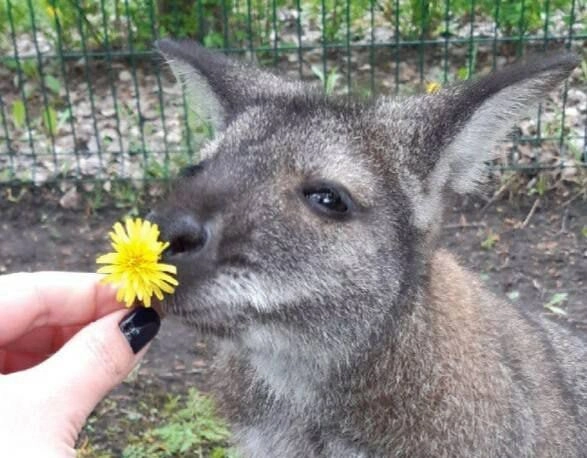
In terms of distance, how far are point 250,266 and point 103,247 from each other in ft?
10.8

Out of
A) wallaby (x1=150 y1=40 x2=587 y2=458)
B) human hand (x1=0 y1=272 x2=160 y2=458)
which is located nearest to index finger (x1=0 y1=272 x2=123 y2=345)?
human hand (x1=0 y1=272 x2=160 y2=458)

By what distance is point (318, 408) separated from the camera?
2.98 metres

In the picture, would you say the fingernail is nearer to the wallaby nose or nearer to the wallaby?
the wallaby

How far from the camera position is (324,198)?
2713 mm

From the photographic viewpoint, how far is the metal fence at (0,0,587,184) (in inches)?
233

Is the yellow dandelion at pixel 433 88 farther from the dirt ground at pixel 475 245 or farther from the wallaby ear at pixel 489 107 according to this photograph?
the dirt ground at pixel 475 245

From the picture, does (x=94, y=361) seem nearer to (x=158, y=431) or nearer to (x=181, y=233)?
(x=181, y=233)

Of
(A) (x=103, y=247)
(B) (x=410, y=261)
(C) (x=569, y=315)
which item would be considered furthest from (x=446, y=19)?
(B) (x=410, y=261)

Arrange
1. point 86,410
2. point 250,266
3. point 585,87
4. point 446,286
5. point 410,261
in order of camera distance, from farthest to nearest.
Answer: point 585,87 → point 446,286 → point 410,261 → point 250,266 → point 86,410

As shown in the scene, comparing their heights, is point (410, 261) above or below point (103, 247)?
above

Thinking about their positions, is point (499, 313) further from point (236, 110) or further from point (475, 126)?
point (236, 110)

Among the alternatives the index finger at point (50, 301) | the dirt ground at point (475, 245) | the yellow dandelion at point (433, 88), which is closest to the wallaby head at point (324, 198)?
the yellow dandelion at point (433, 88)

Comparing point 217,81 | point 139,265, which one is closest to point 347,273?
point 139,265

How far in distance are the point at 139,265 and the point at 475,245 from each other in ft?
11.7
